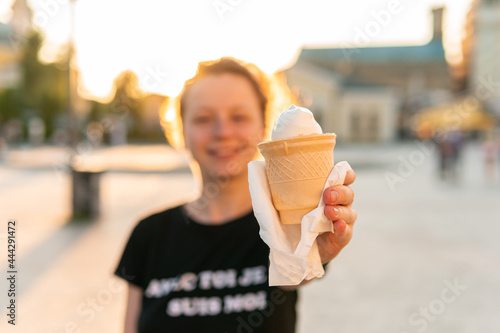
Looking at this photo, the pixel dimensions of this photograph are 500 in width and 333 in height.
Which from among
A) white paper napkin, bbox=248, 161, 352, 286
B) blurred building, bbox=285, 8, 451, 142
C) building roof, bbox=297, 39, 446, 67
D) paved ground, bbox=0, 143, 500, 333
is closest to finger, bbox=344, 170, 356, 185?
white paper napkin, bbox=248, 161, 352, 286

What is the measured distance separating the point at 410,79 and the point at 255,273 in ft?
200

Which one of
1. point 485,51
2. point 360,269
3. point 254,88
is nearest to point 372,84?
point 485,51

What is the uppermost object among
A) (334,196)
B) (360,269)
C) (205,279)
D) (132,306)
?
(334,196)

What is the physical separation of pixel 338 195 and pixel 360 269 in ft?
16.4

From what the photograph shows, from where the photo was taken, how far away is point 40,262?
5.96 metres

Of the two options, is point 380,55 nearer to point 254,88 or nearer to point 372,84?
point 372,84

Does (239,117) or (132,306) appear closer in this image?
(239,117)

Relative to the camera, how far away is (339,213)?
1197 mm

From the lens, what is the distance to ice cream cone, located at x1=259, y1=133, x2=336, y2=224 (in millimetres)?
1286

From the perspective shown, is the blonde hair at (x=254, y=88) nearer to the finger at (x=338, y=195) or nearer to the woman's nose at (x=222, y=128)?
the woman's nose at (x=222, y=128)

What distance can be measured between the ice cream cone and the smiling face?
19.6 inches

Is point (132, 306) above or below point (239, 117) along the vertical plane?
below

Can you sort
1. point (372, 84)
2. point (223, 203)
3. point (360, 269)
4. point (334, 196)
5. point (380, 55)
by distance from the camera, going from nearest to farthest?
point (334, 196) → point (223, 203) → point (360, 269) → point (372, 84) → point (380, 55)

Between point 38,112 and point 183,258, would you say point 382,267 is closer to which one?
point 183,258
